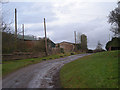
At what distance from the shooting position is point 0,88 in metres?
10.7

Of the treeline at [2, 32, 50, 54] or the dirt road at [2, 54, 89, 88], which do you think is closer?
the dirt road at [2, 54, 89, 88]

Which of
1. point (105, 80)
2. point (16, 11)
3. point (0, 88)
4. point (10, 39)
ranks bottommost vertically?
point (0, 88)

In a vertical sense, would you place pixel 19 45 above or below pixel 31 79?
above

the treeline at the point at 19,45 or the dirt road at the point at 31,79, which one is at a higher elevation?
the treeline at the point at 19,45

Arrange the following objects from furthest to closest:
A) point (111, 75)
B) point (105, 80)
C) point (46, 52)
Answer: point (46, 52) < point (111, 75) < point (105, 80)

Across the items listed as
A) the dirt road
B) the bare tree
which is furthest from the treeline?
the bare tree

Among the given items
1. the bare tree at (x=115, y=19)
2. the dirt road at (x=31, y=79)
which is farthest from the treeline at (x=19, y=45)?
the bare tree at (x=115, y=19)

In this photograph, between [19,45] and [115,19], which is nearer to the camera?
[115,19]

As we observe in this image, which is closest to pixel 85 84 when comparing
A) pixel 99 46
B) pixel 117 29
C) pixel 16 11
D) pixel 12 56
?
pixel 117 29

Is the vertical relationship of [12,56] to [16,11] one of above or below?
below

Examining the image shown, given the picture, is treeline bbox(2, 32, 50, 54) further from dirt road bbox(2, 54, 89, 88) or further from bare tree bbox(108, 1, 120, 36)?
bare tree bbox(108, 1, 120, 36)

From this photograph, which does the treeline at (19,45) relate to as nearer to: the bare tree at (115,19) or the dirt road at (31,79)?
the dirt road at (31,79)

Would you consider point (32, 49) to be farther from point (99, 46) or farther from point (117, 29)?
point (99, 46)

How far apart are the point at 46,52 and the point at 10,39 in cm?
1830
